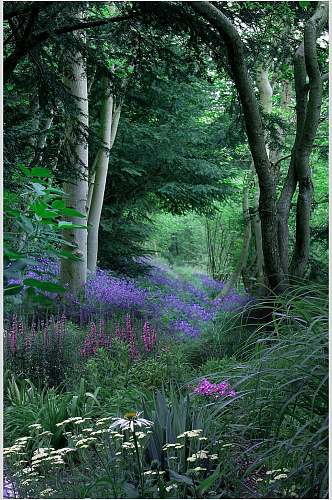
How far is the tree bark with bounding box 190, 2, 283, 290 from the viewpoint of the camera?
334cm

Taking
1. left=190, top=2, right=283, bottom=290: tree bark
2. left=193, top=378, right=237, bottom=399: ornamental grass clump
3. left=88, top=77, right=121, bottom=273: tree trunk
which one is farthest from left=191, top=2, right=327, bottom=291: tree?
left=88, top=77, right=121, bottom=273: tree trunk

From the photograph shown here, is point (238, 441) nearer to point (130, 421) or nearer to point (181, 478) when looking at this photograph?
point (181, 478)

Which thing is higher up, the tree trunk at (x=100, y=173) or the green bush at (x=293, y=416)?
the tree trunk at (x=100, y=173)

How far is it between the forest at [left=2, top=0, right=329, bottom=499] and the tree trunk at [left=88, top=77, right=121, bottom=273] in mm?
24

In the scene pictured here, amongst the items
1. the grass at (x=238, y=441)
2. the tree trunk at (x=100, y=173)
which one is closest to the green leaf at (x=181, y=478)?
the grass at (x=238, y=441)

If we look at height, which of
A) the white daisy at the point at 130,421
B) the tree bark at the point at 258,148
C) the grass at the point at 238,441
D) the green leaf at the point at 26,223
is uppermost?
the tree bark at the point at 258,148

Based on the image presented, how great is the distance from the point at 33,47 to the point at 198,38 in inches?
42.6

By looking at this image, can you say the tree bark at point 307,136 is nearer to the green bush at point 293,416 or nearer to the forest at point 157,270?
the forest at point 157,270

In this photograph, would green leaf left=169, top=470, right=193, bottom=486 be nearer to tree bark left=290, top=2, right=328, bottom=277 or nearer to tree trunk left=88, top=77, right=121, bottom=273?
tree bark left=290, top=2, right=328, bottom=277

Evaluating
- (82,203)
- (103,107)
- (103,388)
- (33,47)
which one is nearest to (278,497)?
(103,388)

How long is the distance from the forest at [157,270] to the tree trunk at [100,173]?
2 centimetres

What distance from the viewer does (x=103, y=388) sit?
9.11ft

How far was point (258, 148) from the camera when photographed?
3529 mm

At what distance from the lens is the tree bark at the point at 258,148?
3.34 m
